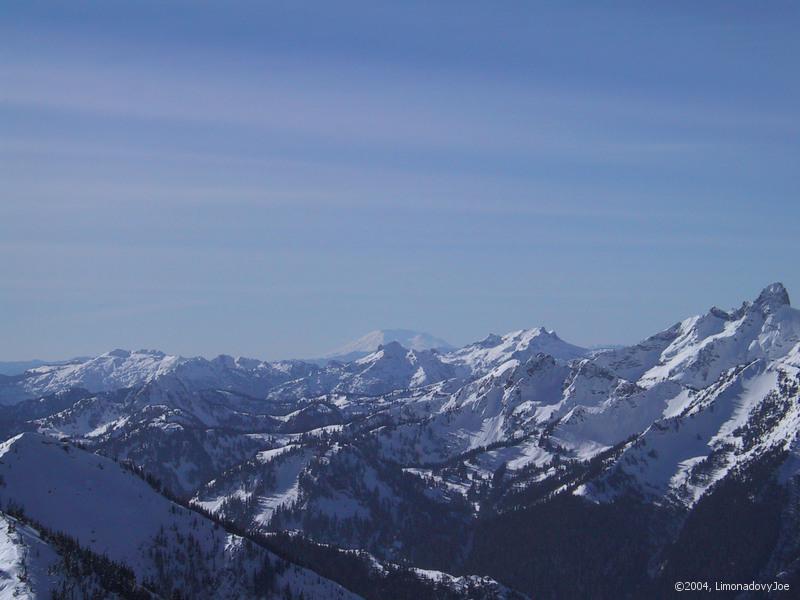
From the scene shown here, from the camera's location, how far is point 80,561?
17112 cm

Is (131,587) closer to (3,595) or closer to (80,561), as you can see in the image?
(80,561)

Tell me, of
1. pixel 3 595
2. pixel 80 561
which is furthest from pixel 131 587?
pixel 3 595

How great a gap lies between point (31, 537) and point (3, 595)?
24.7 metres

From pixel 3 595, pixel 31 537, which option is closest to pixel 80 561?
pixel 31 537

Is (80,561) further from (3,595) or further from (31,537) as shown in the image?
(3,595)

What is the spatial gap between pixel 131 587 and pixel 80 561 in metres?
10.5

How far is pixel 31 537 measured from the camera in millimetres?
172375

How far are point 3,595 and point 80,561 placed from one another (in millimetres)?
23203

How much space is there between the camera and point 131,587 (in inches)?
6796

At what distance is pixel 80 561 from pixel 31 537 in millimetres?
10403

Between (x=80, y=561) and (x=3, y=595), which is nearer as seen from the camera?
(x=3, y=595)

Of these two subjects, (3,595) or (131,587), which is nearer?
(3,595)
